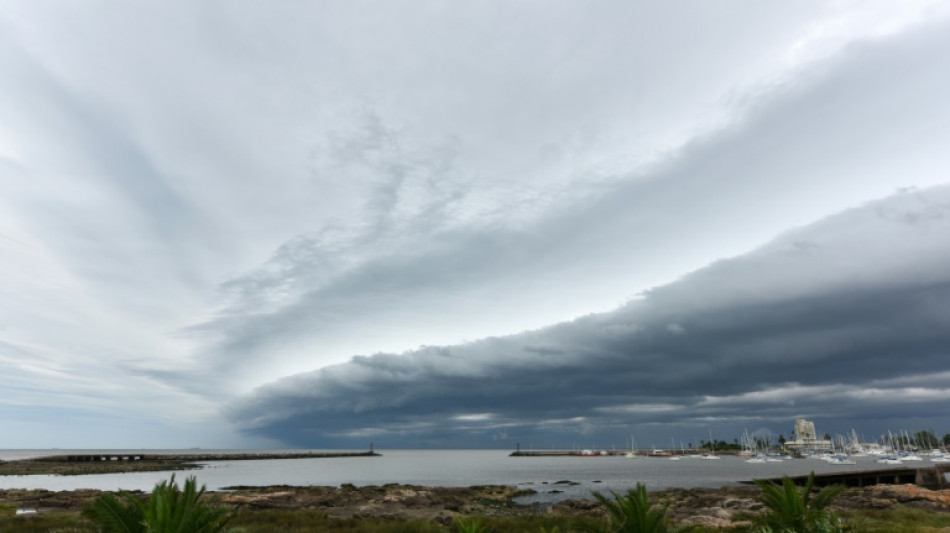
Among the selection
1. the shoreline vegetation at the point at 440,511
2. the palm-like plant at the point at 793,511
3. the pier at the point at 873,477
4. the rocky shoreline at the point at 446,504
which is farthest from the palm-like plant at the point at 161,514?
the pier at the point at 873,477

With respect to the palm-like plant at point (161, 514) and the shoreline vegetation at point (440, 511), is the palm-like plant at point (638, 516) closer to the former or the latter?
the palm-like plant at point (161, 514)

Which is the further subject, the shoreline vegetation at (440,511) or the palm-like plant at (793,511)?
the shoreline vegetation at (440,511)

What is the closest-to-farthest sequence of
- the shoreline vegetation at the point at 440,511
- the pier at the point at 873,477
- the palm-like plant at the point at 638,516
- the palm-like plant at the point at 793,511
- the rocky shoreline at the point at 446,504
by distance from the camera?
the palm-like plant at the point at 638,516, the palm-like plant at the point at 793,511, the shoreline vegetation at the point at 440,511, the rocky shoreline at the point at 446,504, the pier at the point at 873,477

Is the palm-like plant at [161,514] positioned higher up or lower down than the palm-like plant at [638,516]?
higher up

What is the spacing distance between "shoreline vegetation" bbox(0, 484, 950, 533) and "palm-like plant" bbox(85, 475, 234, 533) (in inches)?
419

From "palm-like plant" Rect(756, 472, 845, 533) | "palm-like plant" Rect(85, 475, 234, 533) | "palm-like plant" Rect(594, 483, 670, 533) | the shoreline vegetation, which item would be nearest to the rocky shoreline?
the shoreline vegetation

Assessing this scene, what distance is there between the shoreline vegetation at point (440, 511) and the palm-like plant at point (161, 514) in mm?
10655

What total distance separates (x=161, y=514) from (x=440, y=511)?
1144 inches

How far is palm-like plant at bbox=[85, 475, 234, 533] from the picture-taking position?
10328mm

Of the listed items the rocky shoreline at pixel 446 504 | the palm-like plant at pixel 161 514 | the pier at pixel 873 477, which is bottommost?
the pier at pixel 873 477

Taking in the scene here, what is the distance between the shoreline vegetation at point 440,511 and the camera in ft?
86.1

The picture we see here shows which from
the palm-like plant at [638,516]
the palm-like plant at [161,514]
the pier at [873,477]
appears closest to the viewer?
the palm-like plant at [161,514]

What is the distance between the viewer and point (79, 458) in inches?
5901

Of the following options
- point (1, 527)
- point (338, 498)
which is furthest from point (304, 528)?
point (338, 498)
